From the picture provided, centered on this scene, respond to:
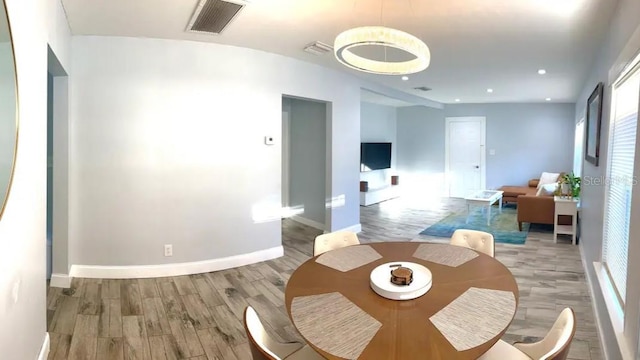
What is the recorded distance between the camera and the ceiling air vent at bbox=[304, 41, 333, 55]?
12.8ft

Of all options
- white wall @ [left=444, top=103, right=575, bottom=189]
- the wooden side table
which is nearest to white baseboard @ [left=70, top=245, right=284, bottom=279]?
the wooden side table

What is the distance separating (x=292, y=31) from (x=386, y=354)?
301 cm

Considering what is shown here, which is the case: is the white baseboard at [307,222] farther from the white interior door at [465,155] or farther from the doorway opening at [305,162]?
the white interior door at [465,155]

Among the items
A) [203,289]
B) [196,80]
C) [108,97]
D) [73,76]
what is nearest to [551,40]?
[196,80]

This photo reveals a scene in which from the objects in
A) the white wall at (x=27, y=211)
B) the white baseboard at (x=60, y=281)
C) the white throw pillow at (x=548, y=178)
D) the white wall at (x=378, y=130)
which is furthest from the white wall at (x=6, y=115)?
the white throw pillow at (x=548, y=178)

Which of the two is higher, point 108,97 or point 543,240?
point 108,97

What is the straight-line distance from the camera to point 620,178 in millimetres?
2607

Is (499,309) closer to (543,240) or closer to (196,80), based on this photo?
(196,80)

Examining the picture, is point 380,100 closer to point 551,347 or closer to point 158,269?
point 158,269

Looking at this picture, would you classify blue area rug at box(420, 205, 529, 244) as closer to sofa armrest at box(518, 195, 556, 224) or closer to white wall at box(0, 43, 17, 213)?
sofa armrest at box(518, 195, 556, 224)

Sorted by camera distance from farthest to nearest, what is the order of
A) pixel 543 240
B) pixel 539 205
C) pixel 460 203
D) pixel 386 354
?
pixel 460 203, pixel 539 205, pixel 543 240, pixel 386 354

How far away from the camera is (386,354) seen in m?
1.25

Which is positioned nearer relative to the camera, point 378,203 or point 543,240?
point 543,240

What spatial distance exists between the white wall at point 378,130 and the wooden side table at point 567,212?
437 cm
